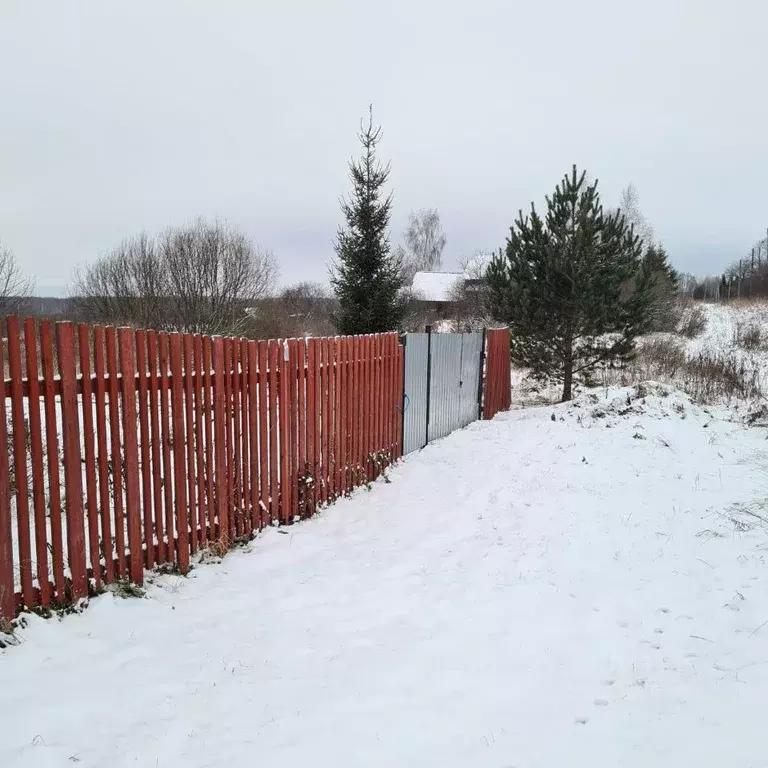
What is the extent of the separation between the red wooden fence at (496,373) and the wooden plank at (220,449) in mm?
7970

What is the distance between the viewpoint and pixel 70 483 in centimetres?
332

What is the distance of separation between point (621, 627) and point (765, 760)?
1.18m

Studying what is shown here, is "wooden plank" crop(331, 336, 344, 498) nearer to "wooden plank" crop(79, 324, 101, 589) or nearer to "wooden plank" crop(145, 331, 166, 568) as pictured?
"wooden plank" crop(145, 331, 166, 568)

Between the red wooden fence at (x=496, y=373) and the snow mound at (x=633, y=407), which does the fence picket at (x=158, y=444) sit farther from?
A: the red wooden fence at (x=496, y=373)

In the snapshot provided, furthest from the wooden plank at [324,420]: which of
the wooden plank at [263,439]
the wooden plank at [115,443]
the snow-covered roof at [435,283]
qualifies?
the snow-covered roof at [435,283]

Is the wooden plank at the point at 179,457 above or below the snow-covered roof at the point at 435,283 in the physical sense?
below

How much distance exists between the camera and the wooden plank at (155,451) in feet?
12.3

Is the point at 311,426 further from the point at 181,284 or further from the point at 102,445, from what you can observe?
the point at 181,284

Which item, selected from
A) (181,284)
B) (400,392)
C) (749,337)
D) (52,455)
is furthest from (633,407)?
(181,284)

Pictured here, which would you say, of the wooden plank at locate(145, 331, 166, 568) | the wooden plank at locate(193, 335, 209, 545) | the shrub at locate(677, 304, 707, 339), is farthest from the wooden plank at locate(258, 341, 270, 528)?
the shrub at locate(677, 304, 707, 339)

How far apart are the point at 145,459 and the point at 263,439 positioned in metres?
1.24

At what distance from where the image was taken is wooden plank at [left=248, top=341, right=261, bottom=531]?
15.4 feet

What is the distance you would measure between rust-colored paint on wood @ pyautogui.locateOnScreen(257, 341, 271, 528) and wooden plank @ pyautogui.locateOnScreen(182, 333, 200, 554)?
74cm

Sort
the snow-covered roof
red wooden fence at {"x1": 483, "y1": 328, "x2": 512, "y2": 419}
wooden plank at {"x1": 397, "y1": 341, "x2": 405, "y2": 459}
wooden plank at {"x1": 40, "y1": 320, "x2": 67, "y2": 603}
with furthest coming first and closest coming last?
the snow-covered roof < red wooden fence at {"x1": 483, "y1": 328, "x2": 512, "y2": 419} < wooden plank at {"x1": 397, "y1": 341, "x2": 405, "y2": 459} < wooden plank at {"x1": 40, "y1": 320, "x2": 67, "y2": 603}
